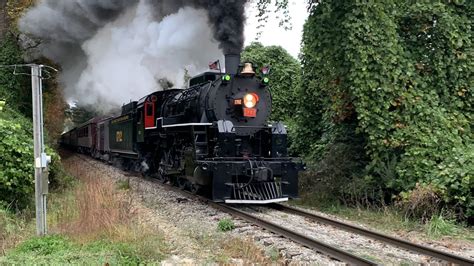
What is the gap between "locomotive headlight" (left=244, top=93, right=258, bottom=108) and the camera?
997 cm

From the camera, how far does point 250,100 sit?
1003 cm

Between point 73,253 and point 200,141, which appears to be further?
point 200,141

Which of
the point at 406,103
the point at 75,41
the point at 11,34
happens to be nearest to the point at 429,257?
the point at 406,103

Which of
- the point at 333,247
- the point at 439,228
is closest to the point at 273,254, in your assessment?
the point at 333,247

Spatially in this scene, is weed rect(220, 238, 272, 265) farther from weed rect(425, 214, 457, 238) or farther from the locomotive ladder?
the locomotive ladder

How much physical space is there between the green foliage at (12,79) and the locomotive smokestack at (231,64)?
8.83 m

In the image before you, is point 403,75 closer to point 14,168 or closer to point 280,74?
point 14,168

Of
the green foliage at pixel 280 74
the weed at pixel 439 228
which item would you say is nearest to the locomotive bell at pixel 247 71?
the weed at pixel 439 228

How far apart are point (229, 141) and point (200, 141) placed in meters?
0.74

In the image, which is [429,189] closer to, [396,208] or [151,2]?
[396,208]

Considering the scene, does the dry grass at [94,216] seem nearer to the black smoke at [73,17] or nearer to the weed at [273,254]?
the weed at [273,254]

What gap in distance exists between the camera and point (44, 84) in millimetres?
19312

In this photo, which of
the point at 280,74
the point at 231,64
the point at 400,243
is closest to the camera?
the point at 400,243

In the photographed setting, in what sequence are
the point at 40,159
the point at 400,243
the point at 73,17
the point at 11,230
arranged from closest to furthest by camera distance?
the point at 40,159 → the point at 400,243 → the point at 11,230 → the point at 73,17
